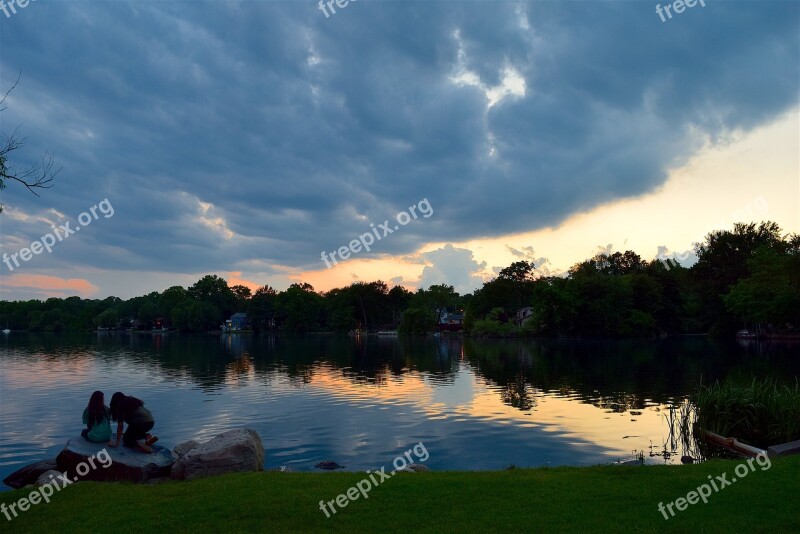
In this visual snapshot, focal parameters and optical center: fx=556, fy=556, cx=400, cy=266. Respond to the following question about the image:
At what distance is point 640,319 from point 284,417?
102 meters

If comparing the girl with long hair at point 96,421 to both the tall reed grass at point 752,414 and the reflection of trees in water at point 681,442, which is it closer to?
the reflection of trees in water at point 681,442

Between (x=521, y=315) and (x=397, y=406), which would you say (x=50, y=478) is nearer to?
(x=397, y=406)

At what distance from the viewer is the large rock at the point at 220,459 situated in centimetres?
1365

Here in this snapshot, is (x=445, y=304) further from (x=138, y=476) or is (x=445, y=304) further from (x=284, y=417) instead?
(x=138, y=476)

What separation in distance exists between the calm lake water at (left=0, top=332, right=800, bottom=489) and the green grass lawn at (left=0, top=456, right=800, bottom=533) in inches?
257

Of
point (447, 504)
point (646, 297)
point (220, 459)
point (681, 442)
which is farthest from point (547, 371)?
point (646, 297)

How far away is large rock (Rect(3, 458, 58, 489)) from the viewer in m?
15.4

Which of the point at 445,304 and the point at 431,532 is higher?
the point at 445,304

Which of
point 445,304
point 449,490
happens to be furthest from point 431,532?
point 445,304

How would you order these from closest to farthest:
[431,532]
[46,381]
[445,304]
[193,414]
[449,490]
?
[431,532] < [449,490] < [193,414] < [46,381] < [445,304]

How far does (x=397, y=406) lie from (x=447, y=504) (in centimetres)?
2062

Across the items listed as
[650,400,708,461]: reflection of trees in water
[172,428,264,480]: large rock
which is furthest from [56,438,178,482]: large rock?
[650,400,708,461]: reflection of trees in water

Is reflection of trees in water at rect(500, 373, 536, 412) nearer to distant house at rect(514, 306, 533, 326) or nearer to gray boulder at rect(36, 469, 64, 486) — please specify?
gray boulder at rect(36, 469, 64, 486)

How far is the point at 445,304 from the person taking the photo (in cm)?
17312
